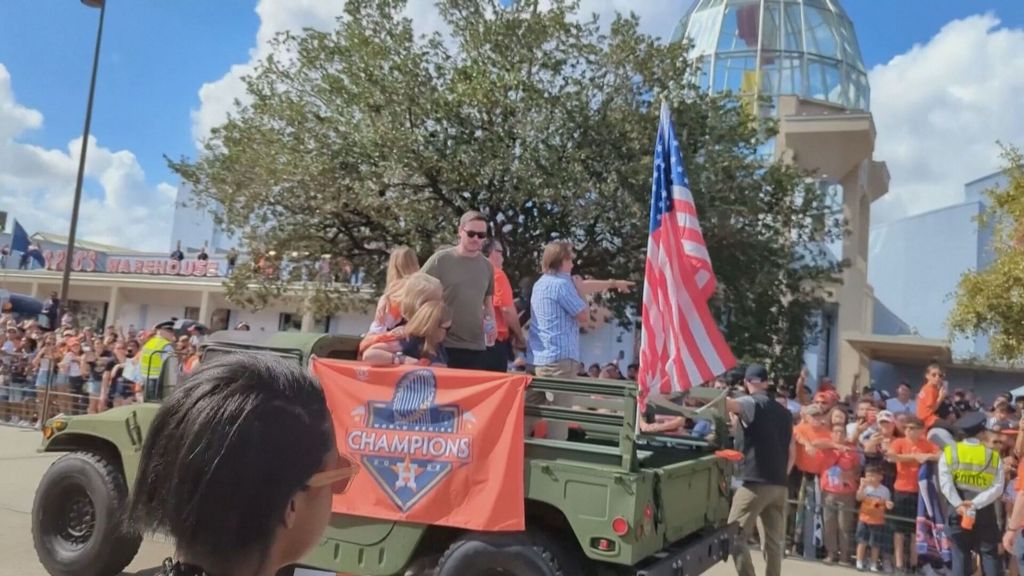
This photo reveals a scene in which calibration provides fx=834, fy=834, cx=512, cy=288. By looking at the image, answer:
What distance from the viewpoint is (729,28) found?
30219 millimetres

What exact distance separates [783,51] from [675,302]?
1017 inches

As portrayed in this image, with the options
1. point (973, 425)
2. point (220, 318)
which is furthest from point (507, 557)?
point (220, 318)

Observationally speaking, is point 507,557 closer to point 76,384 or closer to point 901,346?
point 76,384

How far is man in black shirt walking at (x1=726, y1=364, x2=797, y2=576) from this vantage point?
6359 millimetres

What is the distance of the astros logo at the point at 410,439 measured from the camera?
483 centimetres

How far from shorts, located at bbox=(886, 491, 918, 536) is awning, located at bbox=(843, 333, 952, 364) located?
53.7ft

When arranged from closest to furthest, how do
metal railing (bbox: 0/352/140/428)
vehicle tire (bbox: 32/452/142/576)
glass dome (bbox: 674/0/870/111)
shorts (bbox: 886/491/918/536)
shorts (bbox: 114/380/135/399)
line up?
vehicle tire (bbox: 32/452/142/576) < shorts (bbox: 886/491/918/536) < shorts (bbox: 114/380/135/399) < metal railing (bbox: 0/352/140/428) < glass dome (bbox: 674/0/870/111)

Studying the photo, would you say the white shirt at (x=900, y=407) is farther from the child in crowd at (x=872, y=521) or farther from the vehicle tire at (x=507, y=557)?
the vehicle tire at (x=507, y=557)

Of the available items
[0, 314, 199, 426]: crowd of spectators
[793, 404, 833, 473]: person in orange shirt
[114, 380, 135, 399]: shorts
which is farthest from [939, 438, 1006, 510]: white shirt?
[114, 380, 135, 399]: shorts

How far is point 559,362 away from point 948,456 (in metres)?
4.06

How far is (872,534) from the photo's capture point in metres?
8.09

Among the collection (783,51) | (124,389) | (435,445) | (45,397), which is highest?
(783,51)

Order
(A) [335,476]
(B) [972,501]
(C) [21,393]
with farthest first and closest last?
(C) [21,393] → (B) [972,501] → (A) [335,476]

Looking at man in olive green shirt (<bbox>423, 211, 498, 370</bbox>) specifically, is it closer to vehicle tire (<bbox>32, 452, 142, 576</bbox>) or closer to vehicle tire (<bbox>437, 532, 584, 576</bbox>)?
vehicle tire (<bbox>437, 532, 584, 576</bbox>)
